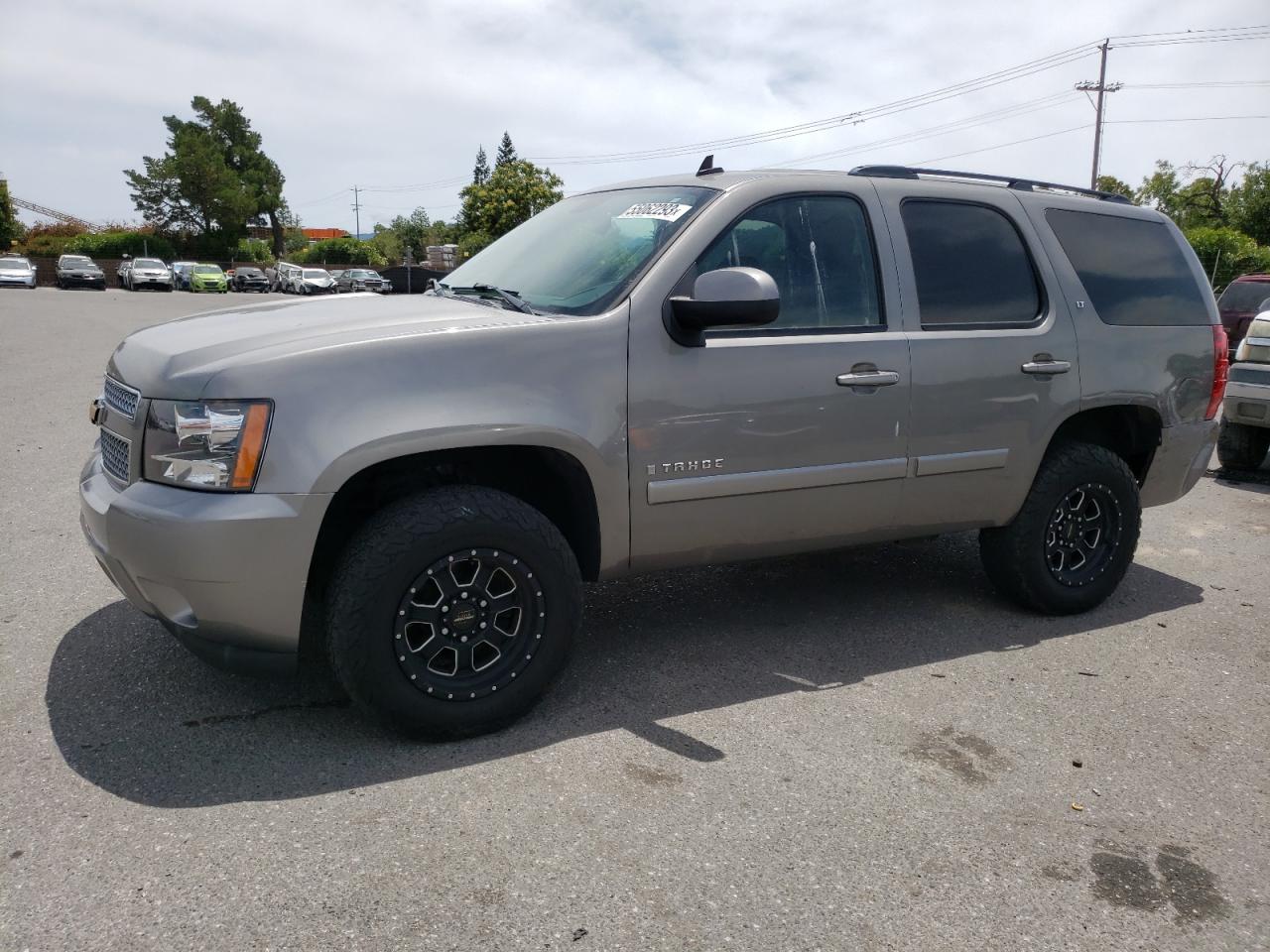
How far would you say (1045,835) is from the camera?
290 cm

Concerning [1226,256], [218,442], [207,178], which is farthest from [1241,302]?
[207,178]

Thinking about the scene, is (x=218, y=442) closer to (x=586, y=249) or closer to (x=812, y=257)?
(x=586, y=249)

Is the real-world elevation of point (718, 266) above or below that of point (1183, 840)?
above

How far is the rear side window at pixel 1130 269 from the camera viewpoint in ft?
15.3

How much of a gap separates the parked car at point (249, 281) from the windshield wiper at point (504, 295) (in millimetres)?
53572

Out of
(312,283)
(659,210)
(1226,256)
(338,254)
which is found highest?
(338,254)

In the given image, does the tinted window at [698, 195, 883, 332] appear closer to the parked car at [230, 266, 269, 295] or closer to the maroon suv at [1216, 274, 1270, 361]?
the maroon suv at [1216, 274, 1270, 361]

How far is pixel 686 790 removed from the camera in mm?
3086

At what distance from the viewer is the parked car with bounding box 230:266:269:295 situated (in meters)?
53.9

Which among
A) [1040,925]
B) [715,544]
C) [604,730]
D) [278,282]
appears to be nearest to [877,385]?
[715,544]

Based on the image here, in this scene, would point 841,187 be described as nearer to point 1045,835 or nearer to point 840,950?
point 1045,835

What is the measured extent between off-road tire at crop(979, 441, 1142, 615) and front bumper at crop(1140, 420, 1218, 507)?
241 millimetres

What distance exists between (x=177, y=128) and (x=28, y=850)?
80.1 metres

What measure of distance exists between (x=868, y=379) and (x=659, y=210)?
1.04 m
